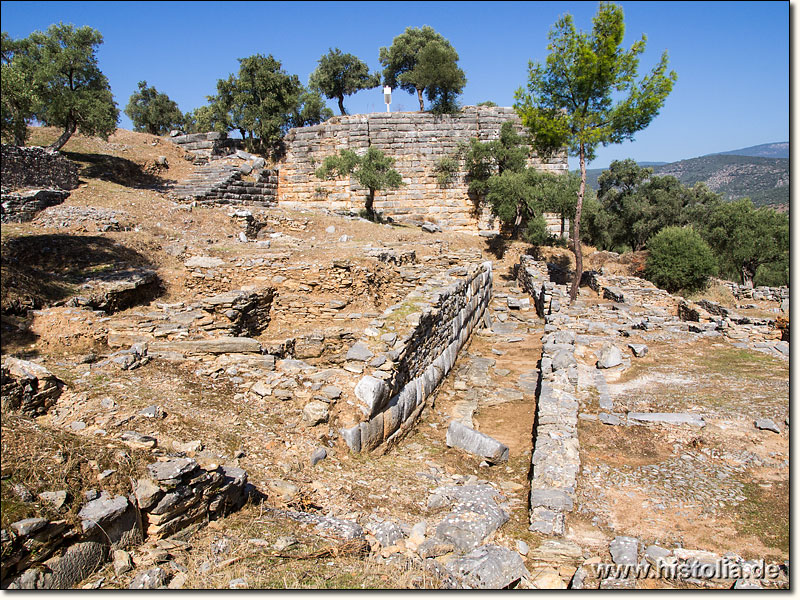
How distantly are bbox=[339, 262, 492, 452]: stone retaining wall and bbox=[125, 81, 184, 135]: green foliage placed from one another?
35.9 metres

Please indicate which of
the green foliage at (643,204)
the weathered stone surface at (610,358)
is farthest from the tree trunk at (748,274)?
the weathered stone surface at (610,358)

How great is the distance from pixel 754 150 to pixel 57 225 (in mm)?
156914

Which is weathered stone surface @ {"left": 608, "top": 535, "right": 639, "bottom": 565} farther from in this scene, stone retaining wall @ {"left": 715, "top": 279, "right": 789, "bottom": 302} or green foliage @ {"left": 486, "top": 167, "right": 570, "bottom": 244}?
stone retaining wall @ {"left": 715, "top": 279, "right": 789, "bottom": 302}

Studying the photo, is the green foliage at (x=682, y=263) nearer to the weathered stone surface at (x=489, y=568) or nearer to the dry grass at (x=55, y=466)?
the weathered stone surface at (x=489, y=568)

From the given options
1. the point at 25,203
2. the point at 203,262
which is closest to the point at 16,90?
the point at 25,203

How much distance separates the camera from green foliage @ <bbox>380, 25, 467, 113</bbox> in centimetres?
2659

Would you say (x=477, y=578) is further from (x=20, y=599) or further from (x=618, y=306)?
(x=618, y=306)

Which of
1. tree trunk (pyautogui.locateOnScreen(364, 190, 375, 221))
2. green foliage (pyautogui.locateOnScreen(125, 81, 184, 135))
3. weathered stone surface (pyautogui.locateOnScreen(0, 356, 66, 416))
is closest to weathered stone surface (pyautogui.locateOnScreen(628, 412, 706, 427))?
weathered stone surface (pyautogui.locateOnScreen(0, 356, 66, 416))

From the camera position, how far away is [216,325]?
314 inches

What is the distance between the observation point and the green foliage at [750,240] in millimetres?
24672

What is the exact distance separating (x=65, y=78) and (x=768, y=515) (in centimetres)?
2405

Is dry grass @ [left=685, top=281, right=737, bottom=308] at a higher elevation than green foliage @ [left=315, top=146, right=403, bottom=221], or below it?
below

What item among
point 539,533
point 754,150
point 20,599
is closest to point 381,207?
point 539,533

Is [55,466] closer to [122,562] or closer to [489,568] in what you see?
[122,562]
